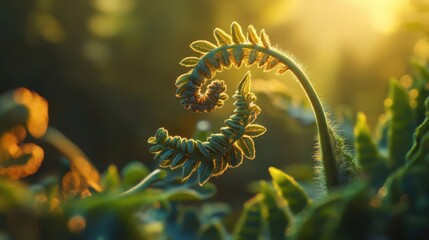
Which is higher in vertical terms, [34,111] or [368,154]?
[34,111]

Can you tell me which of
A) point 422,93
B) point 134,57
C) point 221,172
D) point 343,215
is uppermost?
point 134,57

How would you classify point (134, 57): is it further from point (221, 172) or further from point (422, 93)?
point (221, 172)

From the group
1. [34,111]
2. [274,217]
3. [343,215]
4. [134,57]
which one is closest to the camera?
[343,215]

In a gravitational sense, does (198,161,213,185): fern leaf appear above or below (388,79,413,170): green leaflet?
below

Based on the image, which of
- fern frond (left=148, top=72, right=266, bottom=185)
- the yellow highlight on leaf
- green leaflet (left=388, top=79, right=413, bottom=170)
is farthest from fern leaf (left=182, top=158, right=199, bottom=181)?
green leaflet (left=388, top=79, right=413, bottom=170)

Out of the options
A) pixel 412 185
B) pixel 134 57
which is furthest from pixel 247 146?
pixel 134 57

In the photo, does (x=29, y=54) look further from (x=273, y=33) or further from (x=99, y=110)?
(x=273, y=33)

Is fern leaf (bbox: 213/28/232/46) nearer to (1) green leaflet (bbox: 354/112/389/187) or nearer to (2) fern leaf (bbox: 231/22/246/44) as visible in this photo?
(2) fern leaf (bbox: 231/22/246/44)

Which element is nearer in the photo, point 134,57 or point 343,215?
point 343,215
